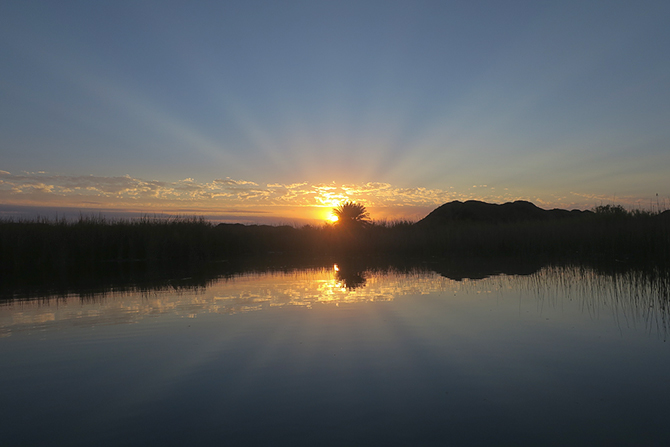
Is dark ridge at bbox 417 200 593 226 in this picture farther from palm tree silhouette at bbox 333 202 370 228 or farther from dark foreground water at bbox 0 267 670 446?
dark foreground water at bbox 0 267 670 446

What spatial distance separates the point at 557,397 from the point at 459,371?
2.38 ft

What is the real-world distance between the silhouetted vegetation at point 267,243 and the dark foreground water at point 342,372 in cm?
608

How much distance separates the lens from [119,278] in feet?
33.3

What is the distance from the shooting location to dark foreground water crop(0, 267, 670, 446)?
242cm

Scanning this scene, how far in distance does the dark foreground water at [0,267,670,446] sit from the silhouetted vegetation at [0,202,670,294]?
19.9ft

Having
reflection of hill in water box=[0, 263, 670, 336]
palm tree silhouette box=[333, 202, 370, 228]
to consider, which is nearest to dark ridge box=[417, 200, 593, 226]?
palm tree silhouette box=[333, 202, 370, 228]

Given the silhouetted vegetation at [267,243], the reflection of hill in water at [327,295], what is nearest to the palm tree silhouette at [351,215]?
the silhouetted vegetation at [267,243]

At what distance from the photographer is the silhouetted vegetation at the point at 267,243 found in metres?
12.1

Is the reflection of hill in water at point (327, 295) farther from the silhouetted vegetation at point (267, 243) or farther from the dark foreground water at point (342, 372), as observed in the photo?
the silhouetted vegetation at point (267, 243)

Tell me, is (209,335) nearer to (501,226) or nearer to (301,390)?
(301,390)

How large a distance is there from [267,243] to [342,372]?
20.2 m

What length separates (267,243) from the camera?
2312 cm

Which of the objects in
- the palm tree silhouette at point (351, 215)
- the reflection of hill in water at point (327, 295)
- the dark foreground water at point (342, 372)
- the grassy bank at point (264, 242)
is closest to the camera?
the dark foreground water at point (342, 372)

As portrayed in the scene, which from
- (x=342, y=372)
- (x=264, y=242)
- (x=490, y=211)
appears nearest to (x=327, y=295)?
(x=342, y=372)
